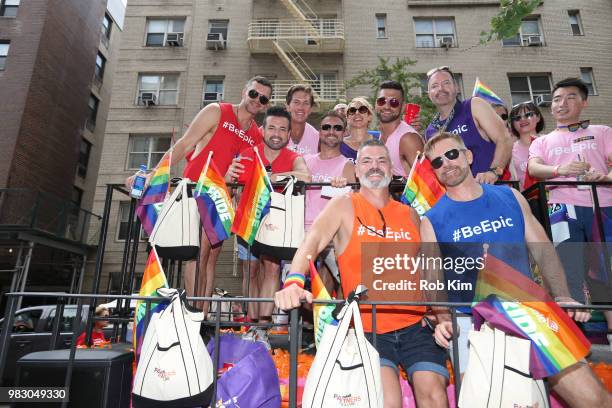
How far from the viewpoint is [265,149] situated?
188 inches

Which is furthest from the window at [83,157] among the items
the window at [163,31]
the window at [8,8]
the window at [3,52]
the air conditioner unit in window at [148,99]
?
the window at [163,31]

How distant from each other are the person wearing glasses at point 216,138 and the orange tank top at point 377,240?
183 cm

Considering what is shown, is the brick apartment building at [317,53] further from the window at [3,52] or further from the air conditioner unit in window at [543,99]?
the window at [3,52]

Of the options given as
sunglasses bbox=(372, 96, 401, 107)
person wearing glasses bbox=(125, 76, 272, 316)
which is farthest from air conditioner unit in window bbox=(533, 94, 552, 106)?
person wearing glasses bbox=(125, 76, 272, 316)

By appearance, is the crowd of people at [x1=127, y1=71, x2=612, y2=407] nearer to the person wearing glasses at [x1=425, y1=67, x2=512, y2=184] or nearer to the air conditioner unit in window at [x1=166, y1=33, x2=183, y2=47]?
the person wearing glasses at [x1=425, y1=67, x2=512, y2=184]

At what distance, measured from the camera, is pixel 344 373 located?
1.93m

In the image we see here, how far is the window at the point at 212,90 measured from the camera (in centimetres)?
1950

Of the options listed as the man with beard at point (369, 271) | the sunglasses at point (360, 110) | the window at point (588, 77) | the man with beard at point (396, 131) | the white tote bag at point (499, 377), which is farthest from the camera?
the window at point (588, 77)

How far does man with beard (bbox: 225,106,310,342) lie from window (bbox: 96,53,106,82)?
27.2 metres

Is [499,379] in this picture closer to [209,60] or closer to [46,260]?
[209,60]

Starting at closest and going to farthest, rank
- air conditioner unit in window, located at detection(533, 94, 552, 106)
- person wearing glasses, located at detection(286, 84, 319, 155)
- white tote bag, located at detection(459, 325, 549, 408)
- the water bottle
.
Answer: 1. white tote bag, located at detection(459, 325, 549, 408)
2. the water bottle
3. person wearing glasses, located at detection(286, 84, 319, 155)
4. air conditioner unit in window, located at detection(533, 94, 552, 106)

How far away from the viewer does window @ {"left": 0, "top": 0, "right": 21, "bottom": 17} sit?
70.2ft

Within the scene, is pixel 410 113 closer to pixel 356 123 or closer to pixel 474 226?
pixel 356 123

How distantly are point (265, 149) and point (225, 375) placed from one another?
9.32ft
